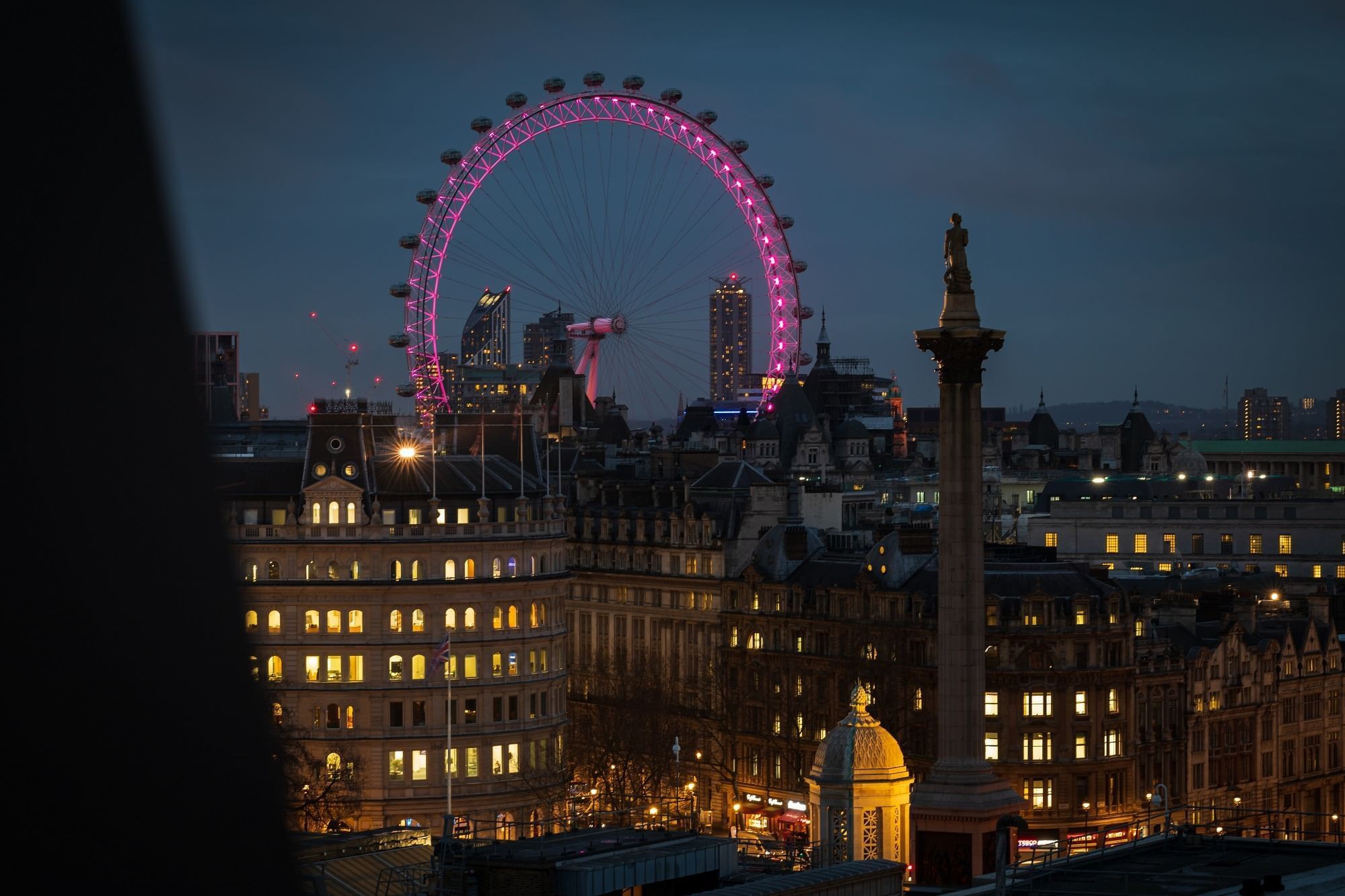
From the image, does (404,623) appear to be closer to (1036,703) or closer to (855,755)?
(1036,703)

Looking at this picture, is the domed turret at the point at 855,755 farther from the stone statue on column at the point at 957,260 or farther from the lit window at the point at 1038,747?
the lit window at the point at 1038,747

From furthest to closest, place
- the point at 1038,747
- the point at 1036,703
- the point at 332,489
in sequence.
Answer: the point at 332,489 < the point at 1036,703 < the point at 1038,747

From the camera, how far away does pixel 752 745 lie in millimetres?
117812

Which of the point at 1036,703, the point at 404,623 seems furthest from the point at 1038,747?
the point at 404,623

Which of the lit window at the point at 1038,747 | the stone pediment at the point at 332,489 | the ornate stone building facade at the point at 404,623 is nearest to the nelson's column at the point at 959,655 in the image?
the lit window at the point at 1038,747

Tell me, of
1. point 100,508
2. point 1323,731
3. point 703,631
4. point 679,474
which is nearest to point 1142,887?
point 100,508

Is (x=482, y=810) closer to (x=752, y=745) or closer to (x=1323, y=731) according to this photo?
(x=752, y=745)

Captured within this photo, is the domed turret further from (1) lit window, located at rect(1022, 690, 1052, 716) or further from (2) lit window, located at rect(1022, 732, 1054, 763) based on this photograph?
(1) lit window, located at rect(1022, 690, 1052, 716)

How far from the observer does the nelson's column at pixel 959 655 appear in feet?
228

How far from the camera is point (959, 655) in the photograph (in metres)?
70.2

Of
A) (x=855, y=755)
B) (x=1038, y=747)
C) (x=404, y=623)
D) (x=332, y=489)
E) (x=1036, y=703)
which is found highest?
(x=332, y=489)

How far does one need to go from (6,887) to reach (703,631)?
12629 cm

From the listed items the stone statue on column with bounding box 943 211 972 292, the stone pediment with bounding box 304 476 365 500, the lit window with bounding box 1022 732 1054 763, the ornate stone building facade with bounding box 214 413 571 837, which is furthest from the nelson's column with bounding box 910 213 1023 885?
the stone pediment with bounding box 304 476 365 500

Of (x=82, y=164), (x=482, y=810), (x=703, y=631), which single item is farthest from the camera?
(x=703, y=631)
